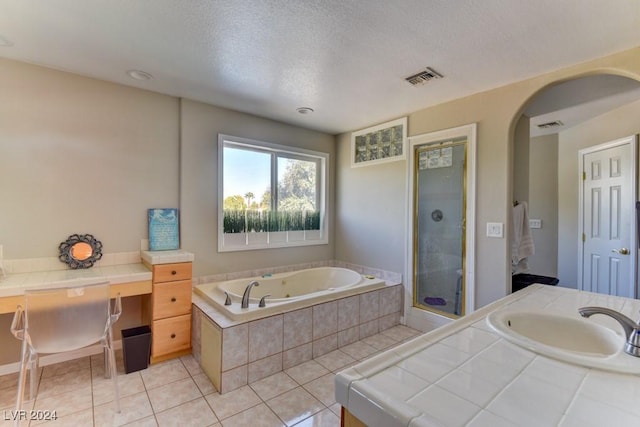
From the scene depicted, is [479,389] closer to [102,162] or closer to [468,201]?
[468,201]

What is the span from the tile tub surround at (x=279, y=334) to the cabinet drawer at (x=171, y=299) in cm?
11

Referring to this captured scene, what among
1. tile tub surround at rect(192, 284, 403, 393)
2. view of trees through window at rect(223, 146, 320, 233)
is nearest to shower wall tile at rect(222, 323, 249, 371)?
tile tub surround at rect(192, 284, 403, 393)

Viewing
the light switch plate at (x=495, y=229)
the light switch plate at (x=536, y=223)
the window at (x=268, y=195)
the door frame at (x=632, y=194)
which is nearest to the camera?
the light switch plate at (x=495, y=229)

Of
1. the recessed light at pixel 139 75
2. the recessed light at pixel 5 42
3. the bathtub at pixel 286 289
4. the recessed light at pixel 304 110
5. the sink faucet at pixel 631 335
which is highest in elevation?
the recessed light at pixel 5 42

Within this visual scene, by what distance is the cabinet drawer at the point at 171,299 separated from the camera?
8.07ft

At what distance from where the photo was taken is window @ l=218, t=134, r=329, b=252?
11.0 ft

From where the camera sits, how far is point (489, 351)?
1.08 metres

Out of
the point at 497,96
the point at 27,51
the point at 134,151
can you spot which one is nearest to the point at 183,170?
the point at 134,151

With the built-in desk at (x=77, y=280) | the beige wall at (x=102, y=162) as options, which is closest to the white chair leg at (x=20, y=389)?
the built-in desk at (x=77, y=280)

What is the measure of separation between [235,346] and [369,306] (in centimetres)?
151

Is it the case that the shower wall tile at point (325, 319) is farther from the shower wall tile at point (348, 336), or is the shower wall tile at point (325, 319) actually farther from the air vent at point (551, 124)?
the air vent at point (551, 124)

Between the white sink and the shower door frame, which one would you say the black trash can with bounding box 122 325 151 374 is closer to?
the white sink

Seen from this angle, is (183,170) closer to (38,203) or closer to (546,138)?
(38,203)

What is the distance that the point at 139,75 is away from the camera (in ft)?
8.16
